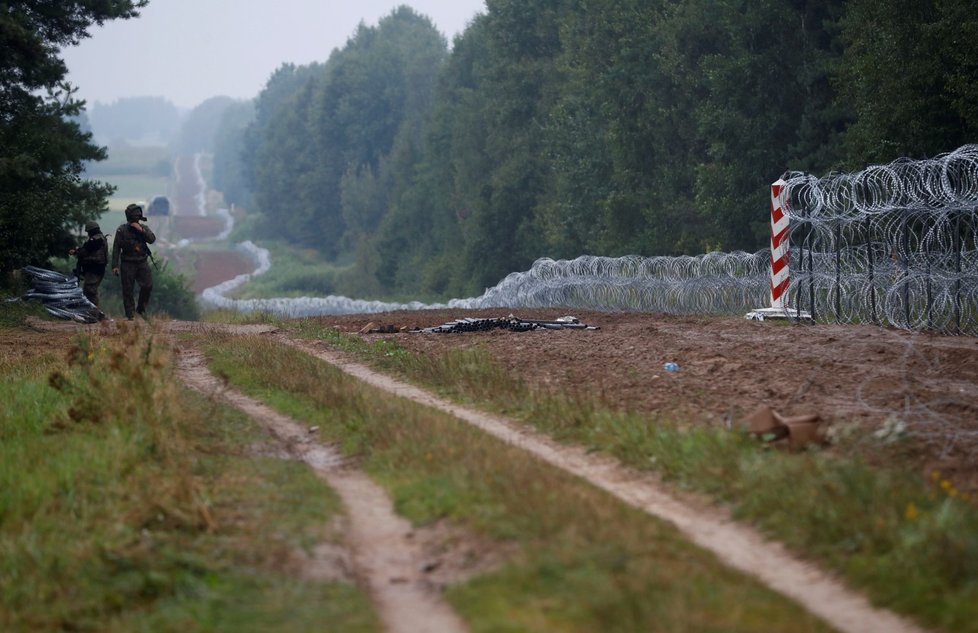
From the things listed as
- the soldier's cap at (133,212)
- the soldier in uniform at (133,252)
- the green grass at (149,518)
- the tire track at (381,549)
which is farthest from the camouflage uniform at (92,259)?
the tire track at (381,549)

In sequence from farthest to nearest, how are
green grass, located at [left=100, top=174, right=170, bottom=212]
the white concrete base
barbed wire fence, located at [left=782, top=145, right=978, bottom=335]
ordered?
green grass, located at [left=100, top=174, right=170, bottom=212], the white concrete base, barbed wire fence, located at [left=782, top=145, right=978, bottom=335]

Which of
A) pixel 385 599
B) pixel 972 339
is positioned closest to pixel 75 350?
pixel 385 599

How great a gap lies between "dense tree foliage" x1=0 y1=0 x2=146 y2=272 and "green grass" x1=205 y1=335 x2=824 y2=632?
49.9 ft

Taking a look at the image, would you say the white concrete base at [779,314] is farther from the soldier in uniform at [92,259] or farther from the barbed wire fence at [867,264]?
the soldier in uniform at [92,259]

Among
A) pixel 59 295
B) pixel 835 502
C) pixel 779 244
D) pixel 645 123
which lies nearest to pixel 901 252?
pixel 779 244

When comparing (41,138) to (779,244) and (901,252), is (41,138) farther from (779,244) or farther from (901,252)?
(901,252)

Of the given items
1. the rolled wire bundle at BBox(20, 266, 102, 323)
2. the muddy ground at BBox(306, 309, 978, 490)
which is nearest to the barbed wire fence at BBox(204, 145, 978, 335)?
the muddy ground at BBox(306, 309, 978, 490)

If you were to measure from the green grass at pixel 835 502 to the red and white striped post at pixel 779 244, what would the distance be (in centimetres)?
859

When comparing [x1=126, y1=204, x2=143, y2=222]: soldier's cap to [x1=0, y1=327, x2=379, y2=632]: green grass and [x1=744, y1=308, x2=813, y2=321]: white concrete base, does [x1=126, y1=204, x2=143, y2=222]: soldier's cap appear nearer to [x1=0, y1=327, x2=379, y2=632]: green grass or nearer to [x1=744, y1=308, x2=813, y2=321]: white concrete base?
[x1=0, y1=327, x2=379, y2=632]: green grass

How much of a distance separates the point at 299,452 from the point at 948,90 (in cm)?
1762

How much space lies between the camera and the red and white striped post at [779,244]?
1750cm

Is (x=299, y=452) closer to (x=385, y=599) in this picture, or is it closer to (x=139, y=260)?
(x=385, y=599)

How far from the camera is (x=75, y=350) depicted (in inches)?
445

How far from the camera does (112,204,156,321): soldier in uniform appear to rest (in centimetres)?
2102
